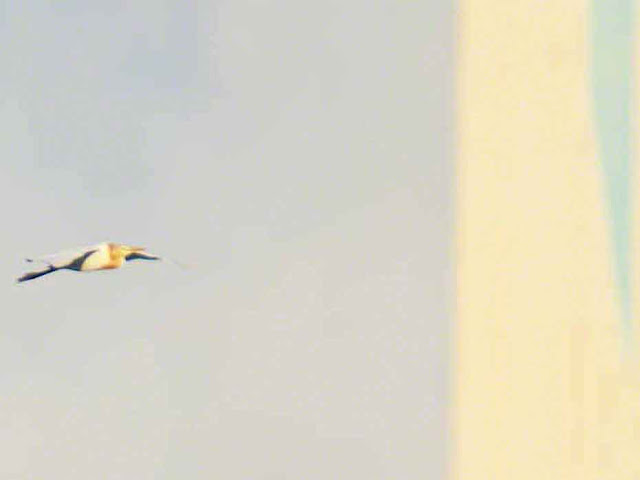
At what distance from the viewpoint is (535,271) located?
4.96m

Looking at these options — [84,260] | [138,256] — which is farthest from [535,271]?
[84,260]

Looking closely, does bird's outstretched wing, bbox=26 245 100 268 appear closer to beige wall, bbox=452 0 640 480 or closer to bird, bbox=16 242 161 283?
bird, bbox=16 242 161 283

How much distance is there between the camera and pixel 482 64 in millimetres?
5023

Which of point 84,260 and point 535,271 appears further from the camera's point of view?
point 535,271

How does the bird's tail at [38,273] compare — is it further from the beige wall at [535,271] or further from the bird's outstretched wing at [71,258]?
the beige wall at [535,271]

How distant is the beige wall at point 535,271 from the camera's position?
4902mm

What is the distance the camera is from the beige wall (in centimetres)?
490

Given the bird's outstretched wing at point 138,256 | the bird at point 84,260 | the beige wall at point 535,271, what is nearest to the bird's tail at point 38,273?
the bird at point 84,260

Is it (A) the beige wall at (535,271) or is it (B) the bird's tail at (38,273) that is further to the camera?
(A) the beige wall at (535,271)

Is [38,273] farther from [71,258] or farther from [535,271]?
[535,271]

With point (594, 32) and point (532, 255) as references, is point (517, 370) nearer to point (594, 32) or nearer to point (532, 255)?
point (532, 255)

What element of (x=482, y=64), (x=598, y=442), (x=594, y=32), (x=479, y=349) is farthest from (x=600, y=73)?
(x=598, y=442)

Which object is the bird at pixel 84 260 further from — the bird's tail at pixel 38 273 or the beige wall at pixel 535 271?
the beige wall at pixel 535 271

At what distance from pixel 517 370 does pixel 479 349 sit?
221mm
